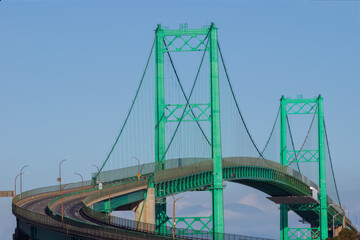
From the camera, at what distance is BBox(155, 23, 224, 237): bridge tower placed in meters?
112

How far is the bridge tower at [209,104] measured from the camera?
368 ft

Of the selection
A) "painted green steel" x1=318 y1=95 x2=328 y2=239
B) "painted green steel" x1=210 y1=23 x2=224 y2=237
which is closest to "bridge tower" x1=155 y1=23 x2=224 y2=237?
"painted green steel" x1=210 y1=23 x2=224 y2=237

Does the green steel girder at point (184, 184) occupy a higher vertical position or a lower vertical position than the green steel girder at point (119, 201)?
higher

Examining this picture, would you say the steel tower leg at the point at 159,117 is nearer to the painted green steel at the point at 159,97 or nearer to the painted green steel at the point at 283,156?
the painted green steel at the point at 159,97

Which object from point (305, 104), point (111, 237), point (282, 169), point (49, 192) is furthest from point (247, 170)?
point (111, 237)

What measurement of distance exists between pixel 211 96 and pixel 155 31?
33.6 ft

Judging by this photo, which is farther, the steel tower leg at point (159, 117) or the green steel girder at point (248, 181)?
the steel tower leg at point (159, 117)

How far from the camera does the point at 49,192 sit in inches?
4530

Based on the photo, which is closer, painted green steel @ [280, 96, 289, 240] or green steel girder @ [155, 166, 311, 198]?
green steel girder @ [155, 166, 311, 198]

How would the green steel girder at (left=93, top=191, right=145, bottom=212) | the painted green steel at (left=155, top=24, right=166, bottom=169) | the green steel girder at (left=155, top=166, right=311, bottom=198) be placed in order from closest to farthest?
1. the green steel girder at (left=93, top=191, right=145, bottom=212)
2. the green steel girder at (left=155, top=166, right=311, bottom=198)
3. the painted green steel at (left=155, top=24, right=166, bottom=169)

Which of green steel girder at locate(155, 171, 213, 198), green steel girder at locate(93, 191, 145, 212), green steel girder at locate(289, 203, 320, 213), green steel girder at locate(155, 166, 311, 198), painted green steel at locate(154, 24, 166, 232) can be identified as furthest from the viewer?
green steel girder at locate(289, 203, 320, 213)

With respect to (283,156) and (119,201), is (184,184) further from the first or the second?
(283,156)

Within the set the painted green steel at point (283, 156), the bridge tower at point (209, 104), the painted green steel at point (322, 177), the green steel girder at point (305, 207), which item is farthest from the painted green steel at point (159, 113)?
the painted green steel at point (283, 156)

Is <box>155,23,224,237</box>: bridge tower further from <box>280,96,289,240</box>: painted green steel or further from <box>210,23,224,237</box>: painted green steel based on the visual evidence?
<box>280,96,289,240</box>: painted green steel
